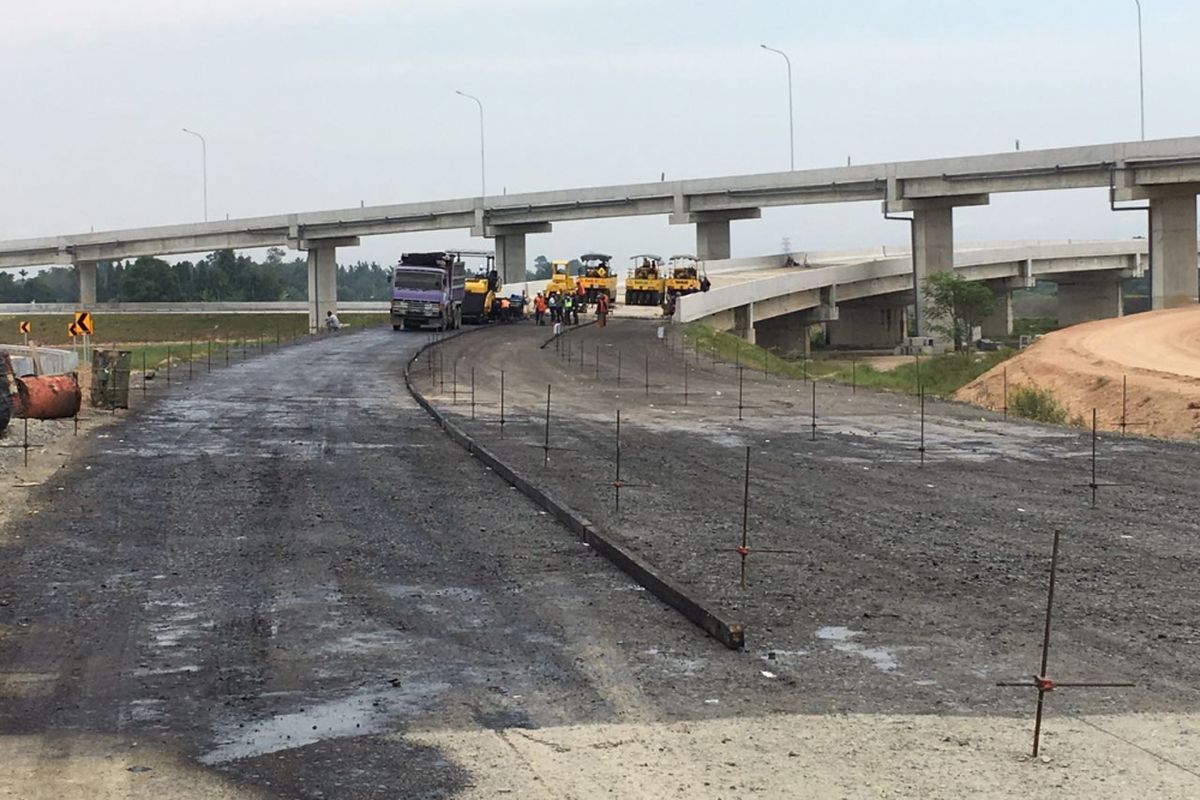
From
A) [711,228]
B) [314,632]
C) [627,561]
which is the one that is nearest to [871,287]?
[711,228]

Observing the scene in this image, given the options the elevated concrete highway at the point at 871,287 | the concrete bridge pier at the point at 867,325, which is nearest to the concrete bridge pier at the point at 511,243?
the elevated concrete highway at the point at 871,287

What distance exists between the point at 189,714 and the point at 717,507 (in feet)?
32.5

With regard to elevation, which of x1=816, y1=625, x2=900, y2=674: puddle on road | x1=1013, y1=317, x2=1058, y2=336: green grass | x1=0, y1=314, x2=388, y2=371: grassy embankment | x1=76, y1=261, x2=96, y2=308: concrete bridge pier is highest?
x1=76, y1=261, x2=96, y2=308: concrete bridge pier

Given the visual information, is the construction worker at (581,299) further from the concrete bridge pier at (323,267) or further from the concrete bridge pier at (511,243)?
the concrete bridge pier at (323,267)

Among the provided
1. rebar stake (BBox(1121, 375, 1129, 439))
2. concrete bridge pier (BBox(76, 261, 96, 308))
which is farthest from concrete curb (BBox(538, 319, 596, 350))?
concrete bridge pier (BBox(76, 261, 96, 308))

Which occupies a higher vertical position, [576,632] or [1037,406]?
[1037,406]

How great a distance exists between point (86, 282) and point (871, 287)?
2751 inches

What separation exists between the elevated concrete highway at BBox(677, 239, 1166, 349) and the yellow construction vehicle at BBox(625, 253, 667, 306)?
370 centimetres

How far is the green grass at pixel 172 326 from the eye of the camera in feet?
328

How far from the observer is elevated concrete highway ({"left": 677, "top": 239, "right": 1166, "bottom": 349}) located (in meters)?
75.5

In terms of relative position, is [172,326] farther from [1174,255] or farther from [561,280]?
[1174,255]

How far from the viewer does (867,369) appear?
176 ft

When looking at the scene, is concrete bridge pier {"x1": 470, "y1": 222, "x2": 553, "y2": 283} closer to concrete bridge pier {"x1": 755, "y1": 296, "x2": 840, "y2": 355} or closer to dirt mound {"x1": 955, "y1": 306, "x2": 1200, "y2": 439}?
concrete bridge pier {"x1": 755, "y1": 296, "x2": 840, "y2": 355}

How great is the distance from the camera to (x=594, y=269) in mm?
76250
